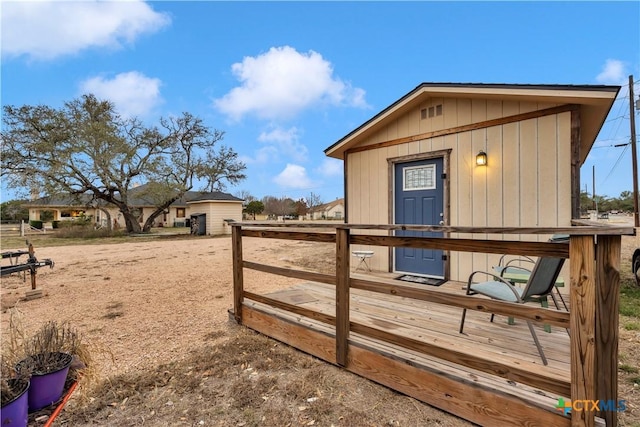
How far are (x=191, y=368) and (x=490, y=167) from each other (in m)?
4.45

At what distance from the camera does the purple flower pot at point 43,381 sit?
163cm

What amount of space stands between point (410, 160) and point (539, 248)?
11.9 feet

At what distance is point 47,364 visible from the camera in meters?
1.78

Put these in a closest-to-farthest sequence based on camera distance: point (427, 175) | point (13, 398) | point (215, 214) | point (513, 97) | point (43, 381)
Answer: point (13, 398)
point (43, 381)
point (513, 97)
point (427, 175)
point (215, 214)

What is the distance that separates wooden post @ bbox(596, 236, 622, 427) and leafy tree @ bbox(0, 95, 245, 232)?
1930 centimetres

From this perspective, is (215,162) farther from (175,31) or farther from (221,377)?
(221,377)

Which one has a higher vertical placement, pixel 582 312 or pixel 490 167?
pixel 490 167

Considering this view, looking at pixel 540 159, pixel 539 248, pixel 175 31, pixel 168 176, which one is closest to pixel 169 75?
pixel 175 31

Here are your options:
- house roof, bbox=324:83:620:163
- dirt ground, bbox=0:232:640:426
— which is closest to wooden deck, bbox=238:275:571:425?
dirt ground, bbox=0:232:640:426

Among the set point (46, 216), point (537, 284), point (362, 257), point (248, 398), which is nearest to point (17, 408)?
point (248, 398)

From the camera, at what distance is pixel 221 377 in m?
2.48

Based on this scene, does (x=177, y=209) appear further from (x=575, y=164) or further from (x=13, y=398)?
(x=575, y=164)

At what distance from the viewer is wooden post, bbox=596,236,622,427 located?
149 centimetres

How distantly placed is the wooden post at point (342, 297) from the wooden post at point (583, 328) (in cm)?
142
